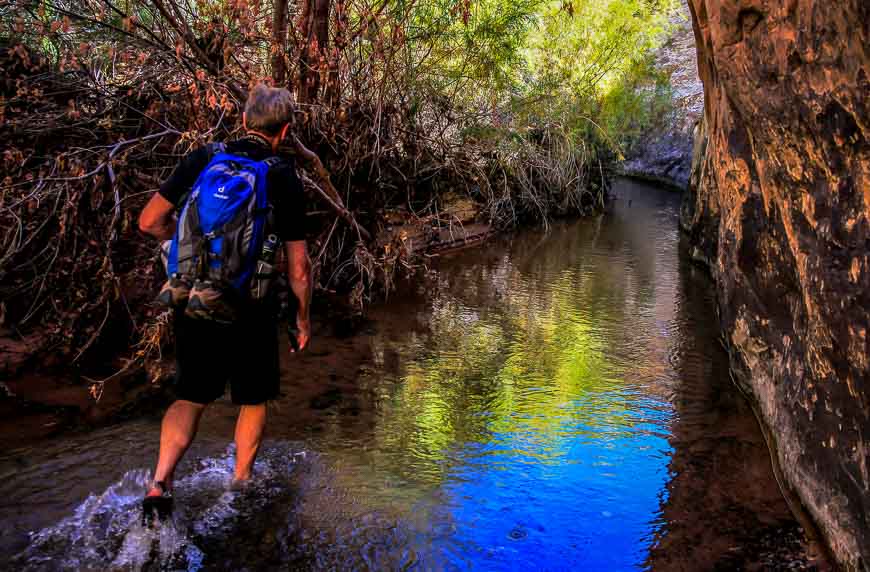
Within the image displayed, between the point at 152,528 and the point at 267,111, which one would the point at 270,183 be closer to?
the point at 267,111

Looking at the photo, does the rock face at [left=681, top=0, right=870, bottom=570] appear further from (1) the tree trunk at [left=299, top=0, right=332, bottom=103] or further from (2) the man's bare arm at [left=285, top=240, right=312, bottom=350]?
(1) the tree trunk at [left=299, top=0, right=332, bottom=103]

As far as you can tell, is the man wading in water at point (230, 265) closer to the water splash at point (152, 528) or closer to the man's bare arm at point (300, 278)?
the man's bare arm at point (300, 278)

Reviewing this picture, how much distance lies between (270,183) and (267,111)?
32 centimetres

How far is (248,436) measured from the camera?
157 inches

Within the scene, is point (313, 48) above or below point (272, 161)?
above

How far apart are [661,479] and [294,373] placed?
2.74 m

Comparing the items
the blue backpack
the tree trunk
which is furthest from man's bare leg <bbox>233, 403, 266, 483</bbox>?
the tree trunk

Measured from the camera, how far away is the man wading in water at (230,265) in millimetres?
3477

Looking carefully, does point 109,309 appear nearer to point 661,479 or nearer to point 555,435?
point 555,435

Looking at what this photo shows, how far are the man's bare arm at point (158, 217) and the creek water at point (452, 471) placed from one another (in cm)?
127

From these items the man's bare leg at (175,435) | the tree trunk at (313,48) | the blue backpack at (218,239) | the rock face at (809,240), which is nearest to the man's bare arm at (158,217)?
the blue backpack at (218,239)

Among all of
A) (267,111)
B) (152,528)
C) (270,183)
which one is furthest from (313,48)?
(152,528)

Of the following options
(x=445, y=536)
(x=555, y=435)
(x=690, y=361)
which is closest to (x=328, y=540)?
(x=445, y=536)

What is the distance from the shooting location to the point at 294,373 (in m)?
6.04
